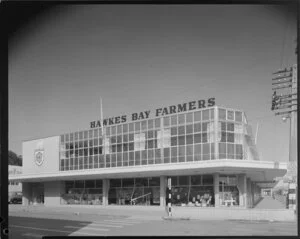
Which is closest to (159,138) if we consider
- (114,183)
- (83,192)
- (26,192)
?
(114,183)

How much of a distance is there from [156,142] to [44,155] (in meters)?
7.70

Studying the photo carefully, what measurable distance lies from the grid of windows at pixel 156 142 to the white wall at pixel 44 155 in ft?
1.37

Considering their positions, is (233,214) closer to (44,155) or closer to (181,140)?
(181,140)

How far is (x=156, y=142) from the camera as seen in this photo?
25078mm

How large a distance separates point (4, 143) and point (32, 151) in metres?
18.0

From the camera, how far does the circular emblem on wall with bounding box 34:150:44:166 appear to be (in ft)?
94.2

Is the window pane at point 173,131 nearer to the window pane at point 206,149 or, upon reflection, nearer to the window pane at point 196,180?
the window pane at point 206,149

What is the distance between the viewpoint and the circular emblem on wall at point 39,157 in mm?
28706

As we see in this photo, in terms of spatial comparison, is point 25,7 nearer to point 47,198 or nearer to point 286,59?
point 286,59

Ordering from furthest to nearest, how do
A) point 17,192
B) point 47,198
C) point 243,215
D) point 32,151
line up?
point 17,192
point 47,198
point 32,151
point 243,215

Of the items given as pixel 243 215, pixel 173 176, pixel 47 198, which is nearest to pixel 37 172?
pixel 47 198

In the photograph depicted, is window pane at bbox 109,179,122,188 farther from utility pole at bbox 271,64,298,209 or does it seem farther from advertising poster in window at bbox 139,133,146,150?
utility pole at bbox 271,64,298,209

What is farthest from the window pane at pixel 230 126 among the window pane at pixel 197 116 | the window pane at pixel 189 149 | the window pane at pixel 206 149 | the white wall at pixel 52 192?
the white wall at pixel 52 192

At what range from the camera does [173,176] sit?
84.0ft
